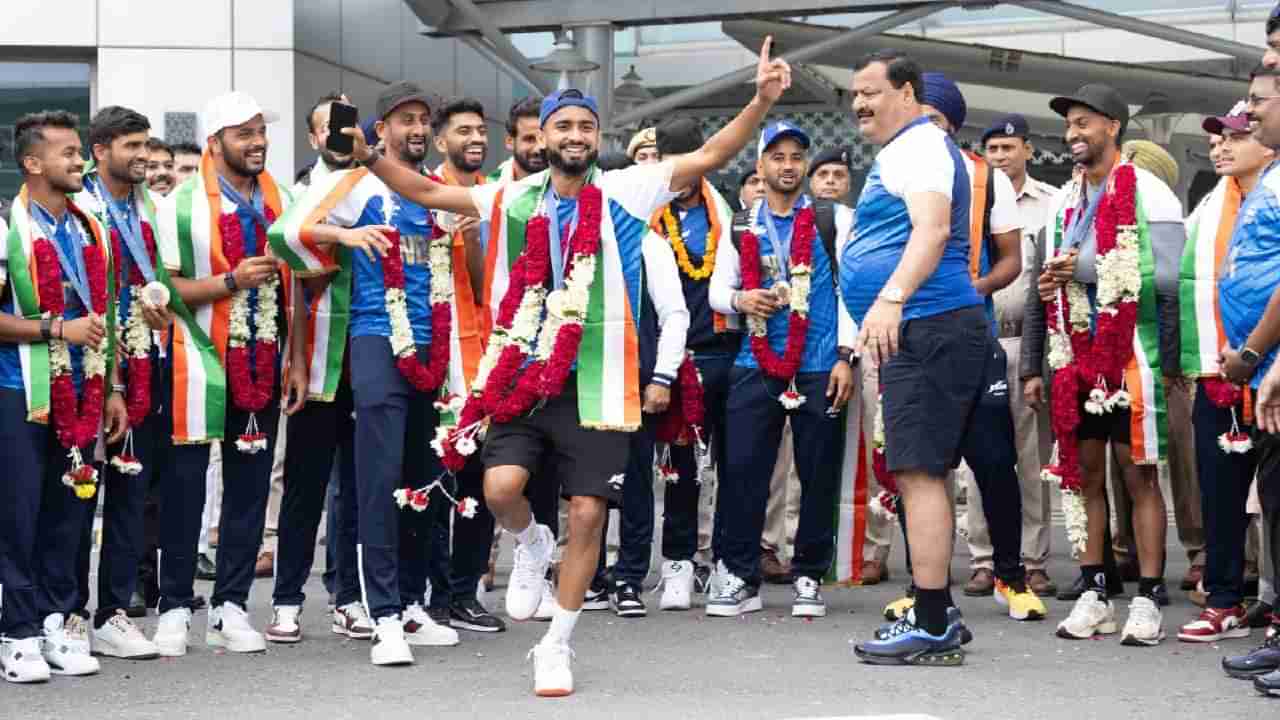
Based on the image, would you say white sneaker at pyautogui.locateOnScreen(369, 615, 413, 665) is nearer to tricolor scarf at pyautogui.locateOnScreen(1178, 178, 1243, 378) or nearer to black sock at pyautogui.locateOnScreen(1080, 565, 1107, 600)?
black sock at pyautogui.locateOnScreen(1080, 565, 1107, 600)

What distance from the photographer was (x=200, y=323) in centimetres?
845

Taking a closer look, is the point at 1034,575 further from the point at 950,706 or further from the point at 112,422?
the point at 112,422

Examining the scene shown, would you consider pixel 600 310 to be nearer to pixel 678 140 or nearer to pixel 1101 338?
pixel 1101 338

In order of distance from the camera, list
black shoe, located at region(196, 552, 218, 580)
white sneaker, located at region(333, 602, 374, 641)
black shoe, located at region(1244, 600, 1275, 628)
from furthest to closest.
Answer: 1. black shoe, located at region(196, 552, 218, 580)
2. black shoe, located at region(1244, 600, 1275, 628)
3. white sneaker, located at region(333, 602, 374, 641)

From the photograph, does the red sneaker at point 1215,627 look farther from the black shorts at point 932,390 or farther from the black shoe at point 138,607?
the black shoe at point 138,607

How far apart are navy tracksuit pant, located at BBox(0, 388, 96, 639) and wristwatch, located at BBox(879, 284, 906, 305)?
3.18 m

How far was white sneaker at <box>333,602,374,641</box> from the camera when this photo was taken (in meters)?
8.66

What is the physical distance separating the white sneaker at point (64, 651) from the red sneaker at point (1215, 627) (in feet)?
14.5

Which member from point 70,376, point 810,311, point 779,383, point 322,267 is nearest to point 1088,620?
point 779,383

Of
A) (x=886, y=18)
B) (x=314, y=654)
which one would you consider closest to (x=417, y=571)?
(x=314, y=654)

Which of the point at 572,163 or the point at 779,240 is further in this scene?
the point at 779,240

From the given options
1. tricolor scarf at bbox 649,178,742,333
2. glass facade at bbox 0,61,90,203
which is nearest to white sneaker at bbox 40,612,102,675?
tricolor scarf at bbox 649,178,742,333

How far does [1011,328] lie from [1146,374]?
1.87 m

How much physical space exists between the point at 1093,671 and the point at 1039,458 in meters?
2.93
